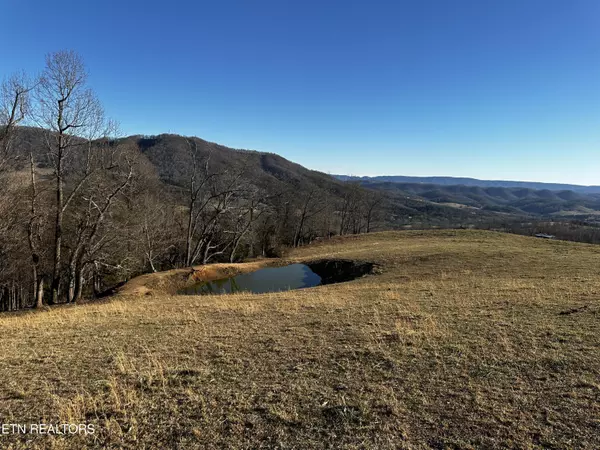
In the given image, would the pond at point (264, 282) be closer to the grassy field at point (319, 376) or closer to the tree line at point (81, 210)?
the tree line at point (81, 210)

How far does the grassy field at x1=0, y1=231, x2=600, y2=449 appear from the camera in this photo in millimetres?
4406

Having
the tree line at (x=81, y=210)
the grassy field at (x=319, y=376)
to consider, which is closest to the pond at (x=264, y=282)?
the tree line at (x=81, y=210)

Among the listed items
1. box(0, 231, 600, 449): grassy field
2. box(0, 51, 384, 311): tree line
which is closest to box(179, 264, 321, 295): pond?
box(0, 51, 384, 311): tree line

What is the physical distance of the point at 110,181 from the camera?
2223 cm

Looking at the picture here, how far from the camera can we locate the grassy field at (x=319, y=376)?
14.5ft

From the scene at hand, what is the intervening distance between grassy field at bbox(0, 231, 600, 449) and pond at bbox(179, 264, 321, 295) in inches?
500

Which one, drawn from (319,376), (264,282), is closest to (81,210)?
(264,282)

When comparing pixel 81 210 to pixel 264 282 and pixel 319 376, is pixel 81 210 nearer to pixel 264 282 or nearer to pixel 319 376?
pixel 264 282

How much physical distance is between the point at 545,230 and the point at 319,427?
136 metres

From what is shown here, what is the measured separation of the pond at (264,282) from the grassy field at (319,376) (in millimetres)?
12709

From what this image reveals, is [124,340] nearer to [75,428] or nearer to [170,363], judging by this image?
[170,363]

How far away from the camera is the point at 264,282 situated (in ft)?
88.8

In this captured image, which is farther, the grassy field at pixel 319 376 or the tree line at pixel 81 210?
the tree line at pixel 81 210

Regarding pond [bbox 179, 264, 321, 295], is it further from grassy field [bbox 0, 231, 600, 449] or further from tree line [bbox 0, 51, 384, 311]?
grassy field [bbox 0, 231, 600, 449]
